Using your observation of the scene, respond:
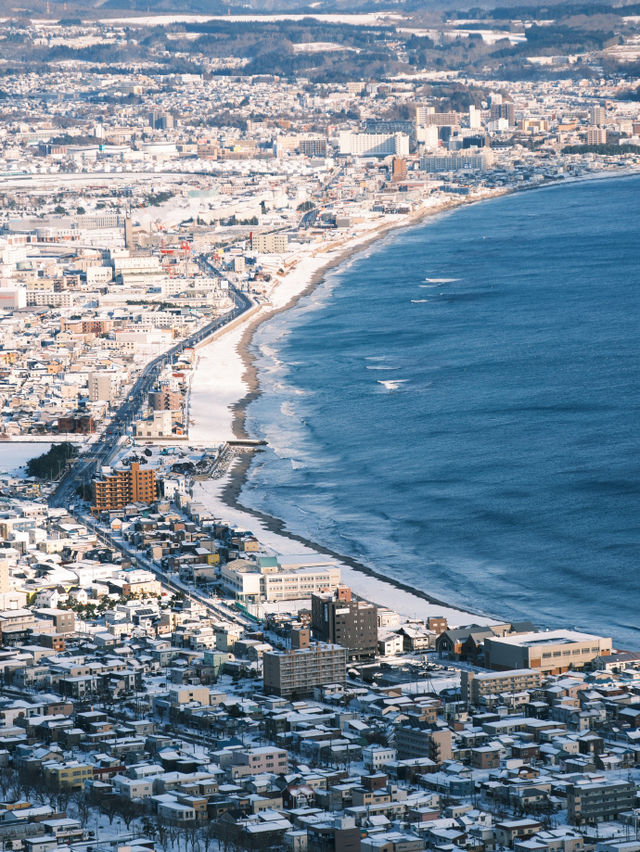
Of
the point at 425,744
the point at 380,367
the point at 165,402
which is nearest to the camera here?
the point at 425,744

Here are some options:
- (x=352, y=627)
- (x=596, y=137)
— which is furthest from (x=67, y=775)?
(x=596, y=137)

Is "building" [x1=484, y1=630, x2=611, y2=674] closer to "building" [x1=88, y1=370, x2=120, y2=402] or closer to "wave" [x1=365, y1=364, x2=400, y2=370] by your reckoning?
"building" [x1=88, y1=370, x2=120, y2=402]

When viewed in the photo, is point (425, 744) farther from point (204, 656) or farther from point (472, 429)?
point (472, 429)

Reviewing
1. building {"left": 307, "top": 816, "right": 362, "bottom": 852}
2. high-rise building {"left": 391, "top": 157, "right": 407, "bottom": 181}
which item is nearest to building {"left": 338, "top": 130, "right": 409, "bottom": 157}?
high-rise building {"left": 391, "top": 157, "right": 407, "bottom": 181}

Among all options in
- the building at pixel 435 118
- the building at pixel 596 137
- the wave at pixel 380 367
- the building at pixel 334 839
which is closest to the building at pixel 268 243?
the wave at pixel 380 367

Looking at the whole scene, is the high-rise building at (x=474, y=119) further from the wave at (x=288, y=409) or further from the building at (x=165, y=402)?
the building at (x=165, y=402)

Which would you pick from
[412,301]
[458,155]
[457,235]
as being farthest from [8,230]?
[458,155]
